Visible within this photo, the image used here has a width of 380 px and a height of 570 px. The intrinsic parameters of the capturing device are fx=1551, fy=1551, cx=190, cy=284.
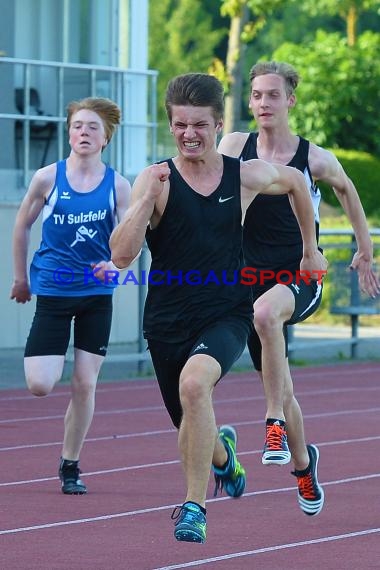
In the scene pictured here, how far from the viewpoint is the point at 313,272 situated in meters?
7.62

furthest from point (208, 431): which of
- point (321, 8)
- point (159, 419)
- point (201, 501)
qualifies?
point (321, 8)

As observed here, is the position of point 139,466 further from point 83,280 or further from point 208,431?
point 208,431

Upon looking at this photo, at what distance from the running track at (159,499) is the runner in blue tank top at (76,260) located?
1.90ft

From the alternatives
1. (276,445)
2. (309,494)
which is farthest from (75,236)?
(309,494)

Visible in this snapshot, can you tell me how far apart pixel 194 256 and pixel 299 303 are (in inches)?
59.8

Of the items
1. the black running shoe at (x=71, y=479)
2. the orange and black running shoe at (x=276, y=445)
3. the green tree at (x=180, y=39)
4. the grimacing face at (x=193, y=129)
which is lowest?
the black running shoe at (x=71, y=479)

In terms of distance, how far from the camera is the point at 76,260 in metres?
8.70

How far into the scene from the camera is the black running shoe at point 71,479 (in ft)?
28.0

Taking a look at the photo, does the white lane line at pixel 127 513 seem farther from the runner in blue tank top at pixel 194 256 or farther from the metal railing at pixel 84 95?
the metal railing at pixel 84 95

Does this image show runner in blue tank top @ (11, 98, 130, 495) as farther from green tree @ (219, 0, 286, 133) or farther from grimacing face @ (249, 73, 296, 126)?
green tree @ (219, 0, 286, 133)

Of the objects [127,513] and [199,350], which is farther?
[127,513]

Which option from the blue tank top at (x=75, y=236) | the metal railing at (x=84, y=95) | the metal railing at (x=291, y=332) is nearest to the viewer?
the blue tank top at (x=75, y=236)

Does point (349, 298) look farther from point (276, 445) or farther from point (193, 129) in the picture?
point (193, 129)

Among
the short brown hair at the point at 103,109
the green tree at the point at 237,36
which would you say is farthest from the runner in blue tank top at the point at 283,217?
the green tree at the point at 237,36
